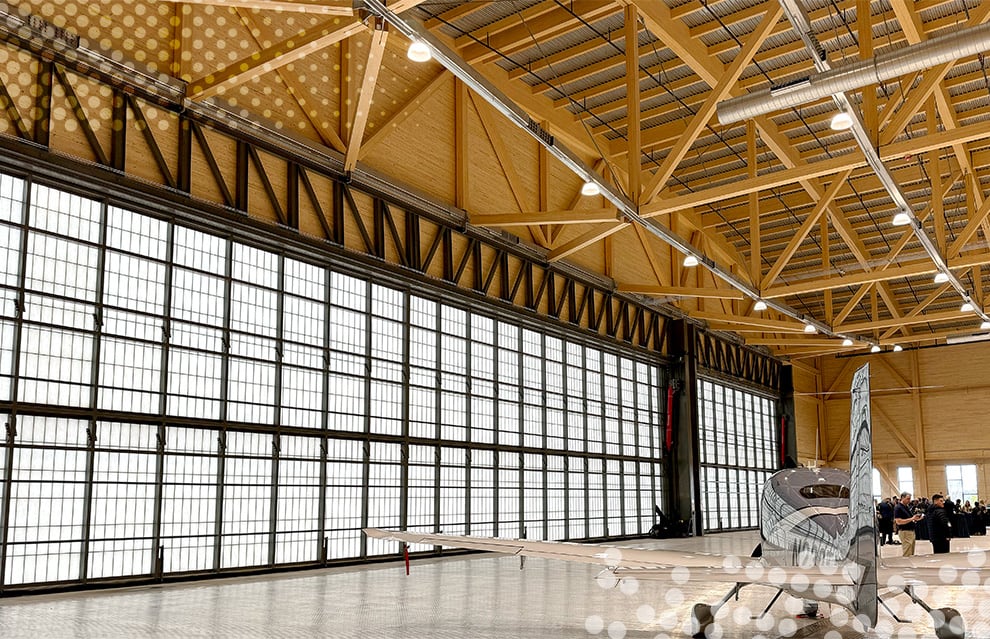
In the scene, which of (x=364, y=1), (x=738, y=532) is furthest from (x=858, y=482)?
(x=738, y=532)

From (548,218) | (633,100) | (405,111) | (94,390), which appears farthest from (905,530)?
(94,390)

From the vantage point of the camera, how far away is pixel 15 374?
16.2 meters

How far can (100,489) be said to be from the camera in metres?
17.4

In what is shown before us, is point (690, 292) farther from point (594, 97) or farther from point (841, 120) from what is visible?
point (841, 120)

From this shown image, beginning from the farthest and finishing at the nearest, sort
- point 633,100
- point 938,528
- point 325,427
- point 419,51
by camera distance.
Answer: point 938,528 < point 325,427 < point 633,100 < point 419,51

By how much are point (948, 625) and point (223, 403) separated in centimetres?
1475

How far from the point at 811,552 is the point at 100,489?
1313 cm

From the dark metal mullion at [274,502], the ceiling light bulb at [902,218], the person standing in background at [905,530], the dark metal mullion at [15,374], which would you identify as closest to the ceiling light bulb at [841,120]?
the ceiling light bulb at [902,218]

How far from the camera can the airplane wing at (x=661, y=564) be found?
9.59 meters

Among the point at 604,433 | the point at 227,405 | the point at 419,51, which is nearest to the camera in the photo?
the point at 419,51

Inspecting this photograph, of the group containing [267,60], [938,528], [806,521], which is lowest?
[938,528]

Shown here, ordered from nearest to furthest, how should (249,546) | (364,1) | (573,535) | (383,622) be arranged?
(383,622)
(364,1)
(249,546)
(573,535)

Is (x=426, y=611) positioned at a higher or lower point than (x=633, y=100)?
lower

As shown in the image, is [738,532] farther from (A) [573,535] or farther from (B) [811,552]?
(B) [811,552]
